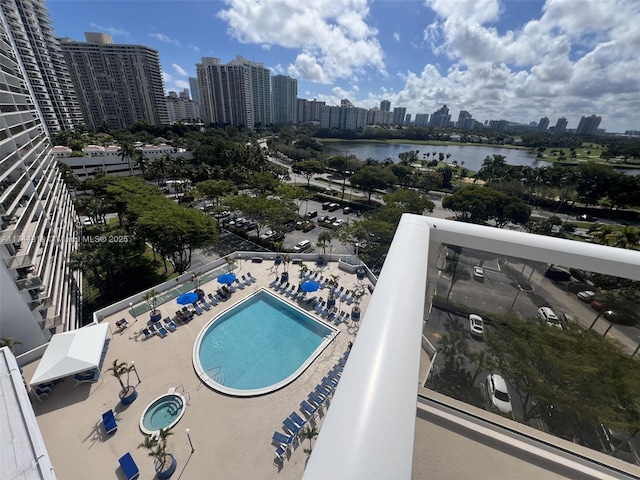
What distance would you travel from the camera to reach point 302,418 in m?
11.8

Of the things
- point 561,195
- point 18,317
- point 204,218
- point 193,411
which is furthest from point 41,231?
point 561,195

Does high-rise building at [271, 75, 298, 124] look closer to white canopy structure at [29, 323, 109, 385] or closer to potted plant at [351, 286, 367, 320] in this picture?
potted plant at [351, 286, 367, 320]

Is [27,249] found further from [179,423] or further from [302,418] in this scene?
[302,418]

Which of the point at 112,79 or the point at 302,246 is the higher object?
the point at 112,79

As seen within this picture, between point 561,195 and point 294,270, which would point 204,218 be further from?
point 561,195

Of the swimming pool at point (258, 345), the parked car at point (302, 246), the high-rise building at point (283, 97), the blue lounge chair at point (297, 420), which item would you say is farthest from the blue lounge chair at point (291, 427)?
the high-rise building at point (283, 97)

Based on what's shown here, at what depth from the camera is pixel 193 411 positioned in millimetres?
12094

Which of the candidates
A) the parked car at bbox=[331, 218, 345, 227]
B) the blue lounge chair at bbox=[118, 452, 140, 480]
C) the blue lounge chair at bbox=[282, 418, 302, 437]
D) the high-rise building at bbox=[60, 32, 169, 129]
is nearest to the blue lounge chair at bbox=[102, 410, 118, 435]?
the blue lounge chair at bbox=[118, 452, 140, 480]

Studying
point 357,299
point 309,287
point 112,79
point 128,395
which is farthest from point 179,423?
point 112,79

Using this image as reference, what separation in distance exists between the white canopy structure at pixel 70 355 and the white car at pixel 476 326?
16142 millimetres

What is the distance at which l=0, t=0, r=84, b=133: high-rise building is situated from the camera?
52125 mm

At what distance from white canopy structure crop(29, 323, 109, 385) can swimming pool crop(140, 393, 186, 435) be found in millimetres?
3602

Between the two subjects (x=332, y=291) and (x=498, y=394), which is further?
(x=332, y=291)

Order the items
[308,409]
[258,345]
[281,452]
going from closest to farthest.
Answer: [281,452]
[308,409]
[258,345]
